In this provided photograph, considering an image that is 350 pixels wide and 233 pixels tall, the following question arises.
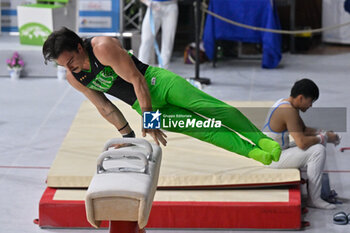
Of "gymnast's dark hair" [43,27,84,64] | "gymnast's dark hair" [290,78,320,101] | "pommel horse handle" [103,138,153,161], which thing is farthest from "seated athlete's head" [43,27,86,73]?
"gymnast's dark hair" [290,78,320,101]

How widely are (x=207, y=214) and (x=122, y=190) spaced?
1.92 m

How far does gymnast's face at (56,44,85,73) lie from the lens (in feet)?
10.8

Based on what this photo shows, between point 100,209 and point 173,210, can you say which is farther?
point 173,210

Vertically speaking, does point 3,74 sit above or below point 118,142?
below

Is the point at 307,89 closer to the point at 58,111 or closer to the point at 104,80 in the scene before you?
the point at 104,80

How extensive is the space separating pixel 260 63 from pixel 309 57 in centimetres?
77

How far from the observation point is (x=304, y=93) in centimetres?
455

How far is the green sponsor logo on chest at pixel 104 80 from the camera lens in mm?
3528

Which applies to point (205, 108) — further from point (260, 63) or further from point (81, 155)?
point (260, 63)

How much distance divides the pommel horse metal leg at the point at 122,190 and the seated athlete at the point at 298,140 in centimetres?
183

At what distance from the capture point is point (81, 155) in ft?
17.0

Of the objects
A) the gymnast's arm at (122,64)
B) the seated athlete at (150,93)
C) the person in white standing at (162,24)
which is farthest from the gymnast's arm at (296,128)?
the person in white standing at (162,24)

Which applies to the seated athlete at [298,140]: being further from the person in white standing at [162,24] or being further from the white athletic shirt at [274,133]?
the person in white standing at [162,24]

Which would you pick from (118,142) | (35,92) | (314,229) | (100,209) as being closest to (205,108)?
(118,142)
